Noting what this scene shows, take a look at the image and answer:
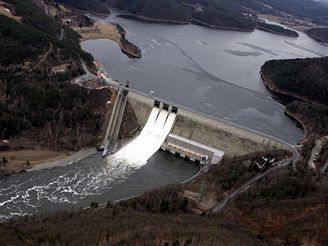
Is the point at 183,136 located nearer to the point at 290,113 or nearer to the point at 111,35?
the point at 290,113

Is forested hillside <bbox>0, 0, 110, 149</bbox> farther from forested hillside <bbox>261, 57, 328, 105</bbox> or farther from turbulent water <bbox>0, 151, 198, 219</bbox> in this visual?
forested hillside <bbox>261, 57, 328, 105</bbox>

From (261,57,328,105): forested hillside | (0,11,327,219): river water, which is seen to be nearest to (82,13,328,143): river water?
(0,11,327,219): river water

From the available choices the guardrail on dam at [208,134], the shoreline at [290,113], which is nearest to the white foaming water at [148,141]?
the guardrail on dam at [208,134]

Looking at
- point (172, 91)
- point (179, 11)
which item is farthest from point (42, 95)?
point (179, 11)

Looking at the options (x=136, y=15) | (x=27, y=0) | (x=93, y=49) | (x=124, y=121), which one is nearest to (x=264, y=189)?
(x=124, y=121)

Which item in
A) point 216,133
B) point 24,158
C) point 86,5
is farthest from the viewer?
point 86,5

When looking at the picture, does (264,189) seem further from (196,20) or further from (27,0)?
(196,20)

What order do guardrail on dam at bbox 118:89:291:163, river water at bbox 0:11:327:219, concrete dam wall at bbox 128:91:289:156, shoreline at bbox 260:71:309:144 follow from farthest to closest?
shoreline at bbox 260:71:309:144 → concrete dam wall at bbox 128:91:289:156 → guardrail on dam at bbox 118:89:291:163 → river water at bbox 0:11:327:219
